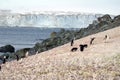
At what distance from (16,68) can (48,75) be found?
6700 millimetres

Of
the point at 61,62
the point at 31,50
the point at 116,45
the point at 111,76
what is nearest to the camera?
the point at 111,76

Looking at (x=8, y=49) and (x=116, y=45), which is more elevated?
(x=116, y=45)

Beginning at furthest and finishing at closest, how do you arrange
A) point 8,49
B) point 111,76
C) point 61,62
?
1. point 8,49
2. point 61,62
3. point 111,76

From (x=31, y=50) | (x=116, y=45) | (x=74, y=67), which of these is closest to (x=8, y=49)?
(x=31, y=50)

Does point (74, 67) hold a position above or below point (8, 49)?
above

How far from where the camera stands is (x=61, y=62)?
47156 mm

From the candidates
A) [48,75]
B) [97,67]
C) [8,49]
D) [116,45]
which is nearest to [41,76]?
[48,75]

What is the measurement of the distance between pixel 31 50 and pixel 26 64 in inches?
1847

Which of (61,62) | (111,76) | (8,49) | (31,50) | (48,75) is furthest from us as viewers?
(8,49)

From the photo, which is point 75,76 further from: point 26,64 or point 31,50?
point 31,50

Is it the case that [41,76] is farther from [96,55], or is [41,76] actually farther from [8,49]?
[8,49]

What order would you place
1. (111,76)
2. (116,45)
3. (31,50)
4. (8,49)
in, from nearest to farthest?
(111,76) < (116,45) < (31,50) < (8,49)

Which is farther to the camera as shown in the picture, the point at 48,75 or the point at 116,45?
the point at 116,45

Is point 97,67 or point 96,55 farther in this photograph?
point 96,55
